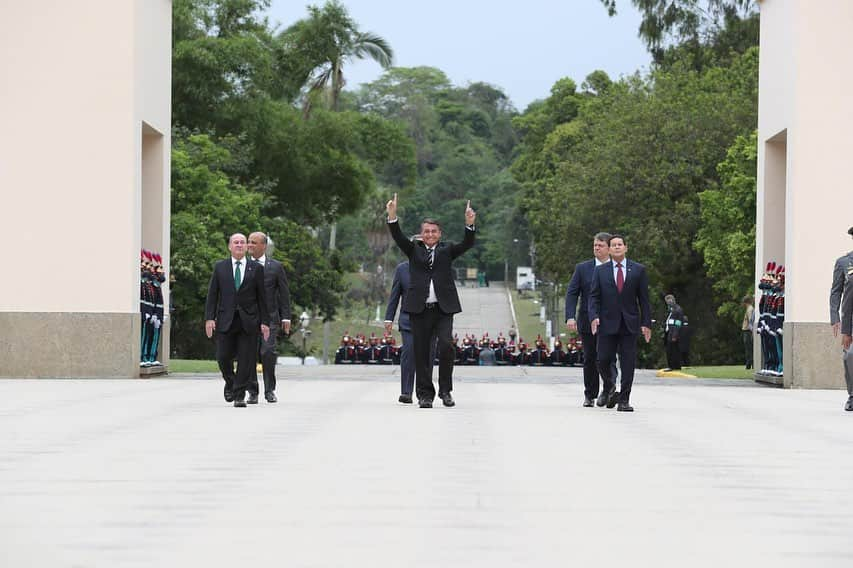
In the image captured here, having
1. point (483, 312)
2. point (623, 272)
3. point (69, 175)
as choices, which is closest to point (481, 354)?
point (69, 175)

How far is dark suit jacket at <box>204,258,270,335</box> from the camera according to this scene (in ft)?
55.2

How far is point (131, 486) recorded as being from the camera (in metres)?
9.32

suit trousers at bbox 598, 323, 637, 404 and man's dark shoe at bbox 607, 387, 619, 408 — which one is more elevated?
suit trousers at bbox 598, 323, 637, 404

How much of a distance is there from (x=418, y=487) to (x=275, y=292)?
809 cm

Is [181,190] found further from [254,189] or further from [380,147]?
[380,147]

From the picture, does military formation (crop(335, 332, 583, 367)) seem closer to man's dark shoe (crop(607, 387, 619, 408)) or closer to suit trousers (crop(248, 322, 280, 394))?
suit trousers (crop(248, 322, 280, 394))

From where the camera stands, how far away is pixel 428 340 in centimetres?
1653

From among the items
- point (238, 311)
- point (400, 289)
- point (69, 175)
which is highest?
point (69, 175)

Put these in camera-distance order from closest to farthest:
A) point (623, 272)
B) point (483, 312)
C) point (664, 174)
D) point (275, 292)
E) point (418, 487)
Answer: point (418, 487)
point (623, 272)
point (275, 292)
point (664, 174)
point (483, 312)

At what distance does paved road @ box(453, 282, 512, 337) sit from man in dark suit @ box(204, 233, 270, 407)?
269 ft

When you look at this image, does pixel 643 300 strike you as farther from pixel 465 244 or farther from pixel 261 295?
pixel 261 295

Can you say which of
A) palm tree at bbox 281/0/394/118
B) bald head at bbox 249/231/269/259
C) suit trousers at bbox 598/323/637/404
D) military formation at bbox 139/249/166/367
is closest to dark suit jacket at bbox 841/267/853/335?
suit trousers at bbox 598/323/637/404

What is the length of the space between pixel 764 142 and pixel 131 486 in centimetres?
1906

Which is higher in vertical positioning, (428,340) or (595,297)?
(595,297)
